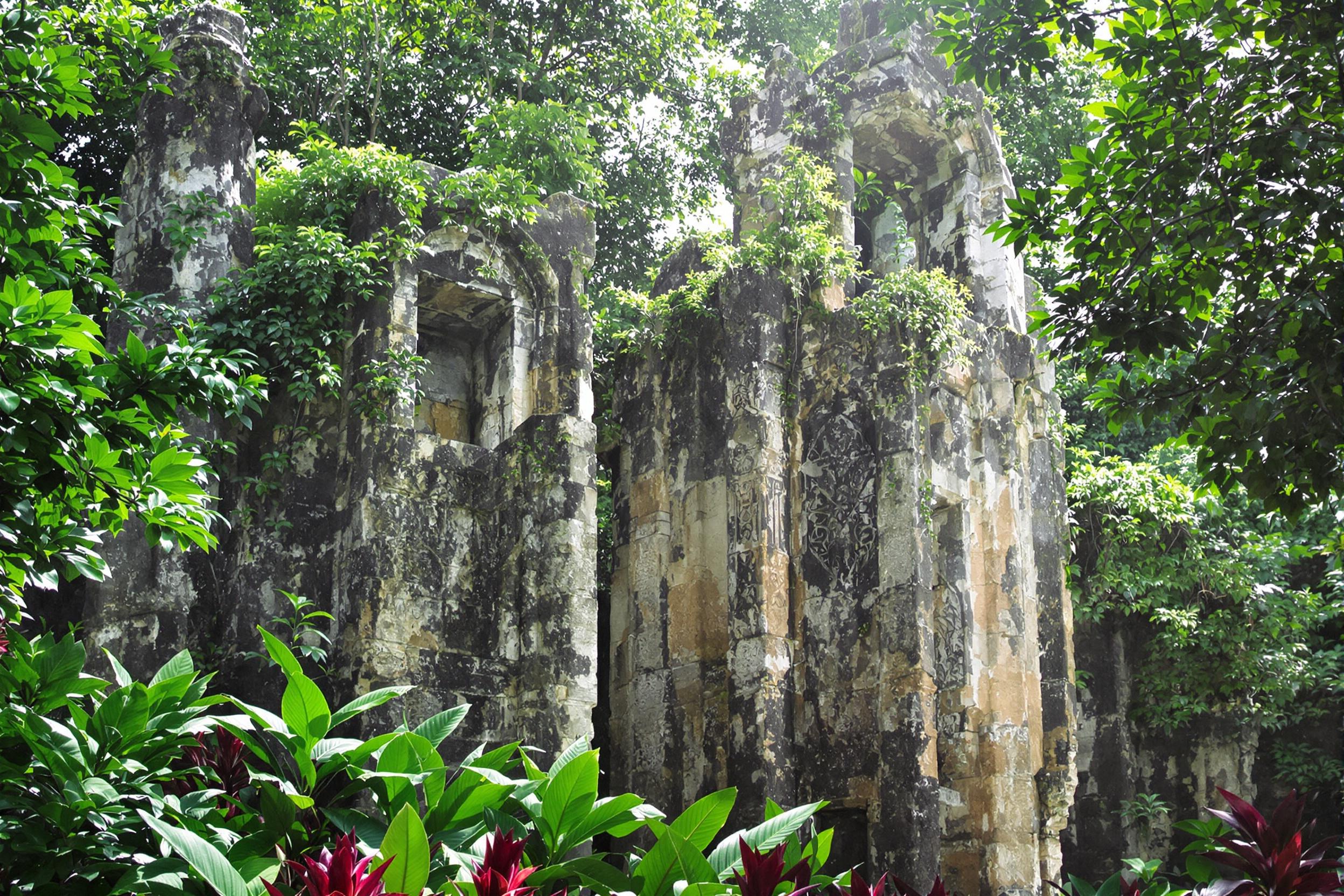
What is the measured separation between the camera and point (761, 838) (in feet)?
11.9

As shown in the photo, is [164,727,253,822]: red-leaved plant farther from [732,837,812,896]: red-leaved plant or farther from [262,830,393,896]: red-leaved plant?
[732,837,812,896]: red-leaved plant

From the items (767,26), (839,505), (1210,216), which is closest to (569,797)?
(1210,216)

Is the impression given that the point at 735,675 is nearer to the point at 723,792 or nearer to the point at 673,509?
the point at 673,509

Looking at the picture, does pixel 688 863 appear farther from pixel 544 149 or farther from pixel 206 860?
pixel 544 149

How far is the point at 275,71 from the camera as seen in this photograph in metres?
13.7

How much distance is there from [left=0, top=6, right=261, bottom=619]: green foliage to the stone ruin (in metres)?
3.50

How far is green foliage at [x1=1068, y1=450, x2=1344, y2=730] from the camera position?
553 inches

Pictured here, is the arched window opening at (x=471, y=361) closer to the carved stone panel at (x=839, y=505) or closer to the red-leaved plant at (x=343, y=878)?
the carved stone panel at (x=839, y=505)

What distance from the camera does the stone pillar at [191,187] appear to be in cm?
799

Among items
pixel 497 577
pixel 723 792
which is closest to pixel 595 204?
pixel 497 577

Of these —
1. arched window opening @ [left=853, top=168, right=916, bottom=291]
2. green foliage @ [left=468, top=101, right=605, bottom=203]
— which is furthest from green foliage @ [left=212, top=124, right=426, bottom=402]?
arched window opening @ [left=853, top=168, right=916, bottom=291]

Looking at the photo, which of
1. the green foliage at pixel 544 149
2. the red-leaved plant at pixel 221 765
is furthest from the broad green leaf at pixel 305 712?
the green foliage at pixel 544 149

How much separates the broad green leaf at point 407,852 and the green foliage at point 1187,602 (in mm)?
11967

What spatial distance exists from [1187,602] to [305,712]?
12.7m
